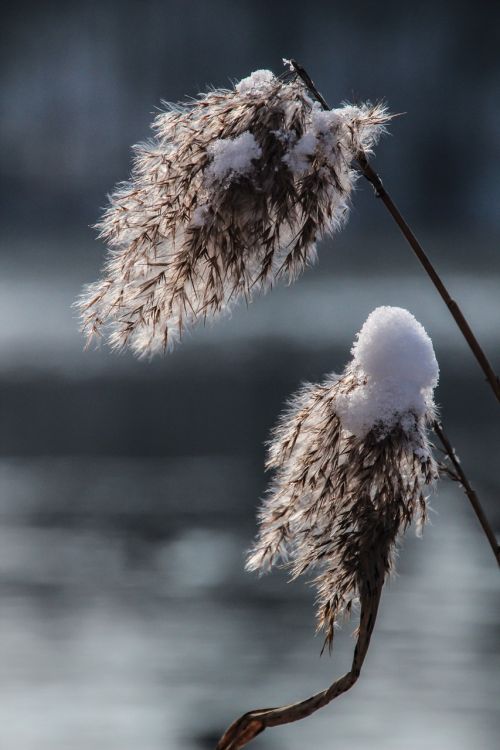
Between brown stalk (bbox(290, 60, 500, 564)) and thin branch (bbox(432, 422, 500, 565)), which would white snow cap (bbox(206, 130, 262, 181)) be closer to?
brown stalk (bbox(290, 60, 500, 564))

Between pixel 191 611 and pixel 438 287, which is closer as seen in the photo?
pixel 438 287

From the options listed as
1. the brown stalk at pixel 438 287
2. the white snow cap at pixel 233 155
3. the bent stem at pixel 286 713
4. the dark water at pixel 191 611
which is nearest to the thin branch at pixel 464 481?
the brown stalk at pixel 438 287

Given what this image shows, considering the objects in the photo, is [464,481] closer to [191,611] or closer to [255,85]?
[255,85]

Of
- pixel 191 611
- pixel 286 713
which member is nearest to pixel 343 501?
pixel 286 713

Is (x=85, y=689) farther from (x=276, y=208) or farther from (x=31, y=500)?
(x=276, y=208)

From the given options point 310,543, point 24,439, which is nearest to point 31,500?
A: point 24,439

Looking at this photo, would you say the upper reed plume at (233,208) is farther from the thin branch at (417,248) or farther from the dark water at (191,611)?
the dark water at (191,611)
